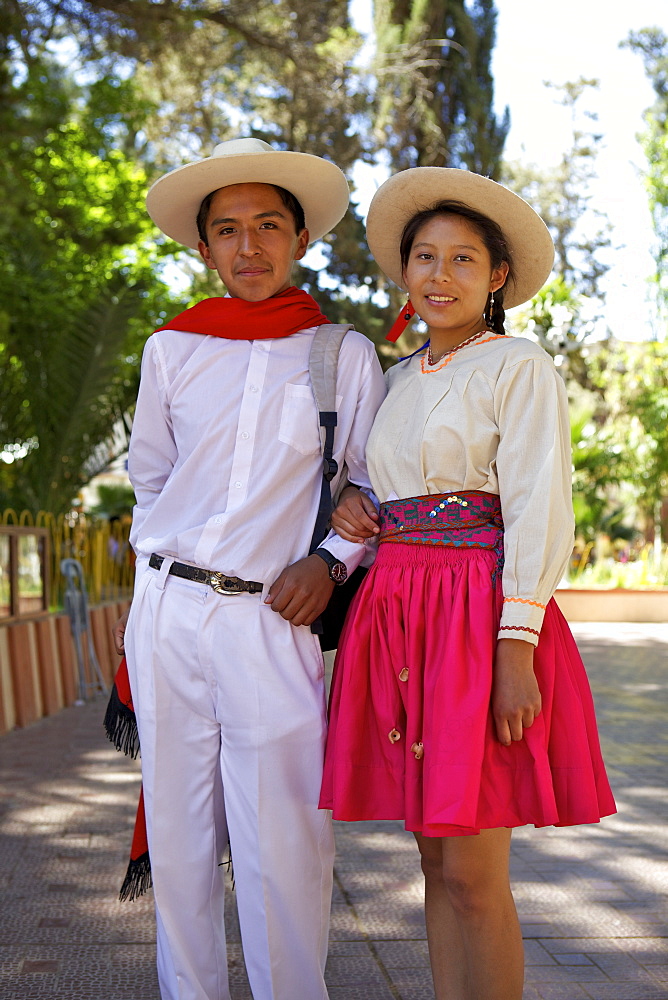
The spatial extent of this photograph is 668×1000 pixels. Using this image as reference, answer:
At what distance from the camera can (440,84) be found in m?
21.6

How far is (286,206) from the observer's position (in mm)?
2750

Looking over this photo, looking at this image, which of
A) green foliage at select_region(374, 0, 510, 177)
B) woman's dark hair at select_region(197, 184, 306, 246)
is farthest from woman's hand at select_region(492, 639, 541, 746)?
green foliage at select_region(374, 0, 510, 177)

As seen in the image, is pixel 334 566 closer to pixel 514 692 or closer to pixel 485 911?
pixel 514 692

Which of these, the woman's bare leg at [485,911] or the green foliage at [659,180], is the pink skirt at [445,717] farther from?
the green foliage at [659,180]

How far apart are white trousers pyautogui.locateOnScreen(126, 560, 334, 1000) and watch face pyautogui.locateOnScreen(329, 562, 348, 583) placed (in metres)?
0.15

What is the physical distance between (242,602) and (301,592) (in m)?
0.15

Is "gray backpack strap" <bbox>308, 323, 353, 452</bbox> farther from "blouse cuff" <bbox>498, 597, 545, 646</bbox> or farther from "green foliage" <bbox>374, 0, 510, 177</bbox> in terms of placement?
"green foliage" <bbox>374, 0, 510, 177</bbox>

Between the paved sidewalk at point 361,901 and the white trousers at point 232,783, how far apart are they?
540 millimetres

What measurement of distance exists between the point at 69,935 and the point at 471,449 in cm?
217

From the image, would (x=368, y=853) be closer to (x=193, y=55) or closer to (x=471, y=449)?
(x=471, y=449)

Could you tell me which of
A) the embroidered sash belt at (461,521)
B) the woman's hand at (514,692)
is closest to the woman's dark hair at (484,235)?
the embroidered sash belt at (461,521)

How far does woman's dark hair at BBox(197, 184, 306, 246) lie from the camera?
2.74 metres

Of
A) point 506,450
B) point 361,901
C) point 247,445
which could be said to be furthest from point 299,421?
point 361,901

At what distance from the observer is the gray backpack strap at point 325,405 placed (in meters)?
2.53
